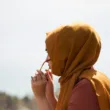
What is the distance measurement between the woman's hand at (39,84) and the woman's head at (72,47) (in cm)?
33

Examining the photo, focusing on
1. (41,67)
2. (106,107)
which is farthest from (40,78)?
(106,107)

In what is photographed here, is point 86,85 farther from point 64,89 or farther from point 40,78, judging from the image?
point 40,78

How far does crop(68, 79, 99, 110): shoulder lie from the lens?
2.89m

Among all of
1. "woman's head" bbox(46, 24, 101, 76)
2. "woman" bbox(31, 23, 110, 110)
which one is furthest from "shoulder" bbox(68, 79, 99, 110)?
"woman's head" bbox(46, 24, 101, 76)

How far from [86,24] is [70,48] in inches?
6.4

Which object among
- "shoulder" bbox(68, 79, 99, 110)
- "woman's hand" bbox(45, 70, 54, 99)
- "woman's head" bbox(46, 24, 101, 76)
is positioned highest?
"woman's head" bbox(46, 24, 101, 76)

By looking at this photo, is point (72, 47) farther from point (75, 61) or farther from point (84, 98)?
point (84, 98)

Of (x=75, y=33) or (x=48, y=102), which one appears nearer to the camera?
(x=75, y=33)

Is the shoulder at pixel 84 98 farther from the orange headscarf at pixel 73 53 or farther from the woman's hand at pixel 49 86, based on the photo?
the woman's hand at pixel 49 86

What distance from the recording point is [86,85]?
2914 millimetres

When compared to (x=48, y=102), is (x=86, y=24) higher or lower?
higher

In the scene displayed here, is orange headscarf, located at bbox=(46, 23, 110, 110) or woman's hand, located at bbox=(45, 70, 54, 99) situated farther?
woman's hand, located at bbox=(45, 70, 54, 99)

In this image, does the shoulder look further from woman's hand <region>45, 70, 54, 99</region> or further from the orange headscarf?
woman's hand <region>45, 70, 54, 99</region>

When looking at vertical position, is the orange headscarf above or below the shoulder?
above
